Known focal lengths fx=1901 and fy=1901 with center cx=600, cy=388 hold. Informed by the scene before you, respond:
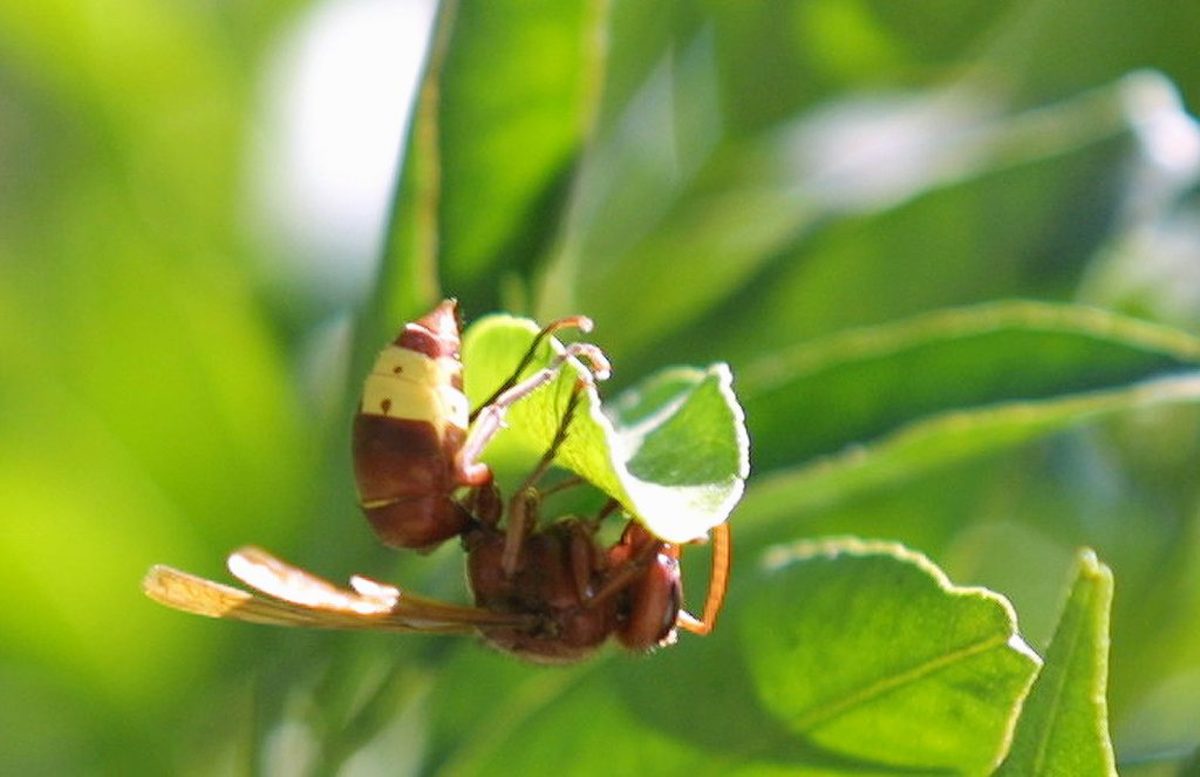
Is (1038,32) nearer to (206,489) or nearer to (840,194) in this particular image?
(840,194)

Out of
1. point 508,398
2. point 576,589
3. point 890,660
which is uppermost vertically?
point 508,398

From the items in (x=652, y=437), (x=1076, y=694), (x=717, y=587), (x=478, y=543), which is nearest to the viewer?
(x=1076, y=694)

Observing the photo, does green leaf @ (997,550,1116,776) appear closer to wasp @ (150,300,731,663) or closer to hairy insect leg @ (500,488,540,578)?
wasp @ (150,300,731,663)

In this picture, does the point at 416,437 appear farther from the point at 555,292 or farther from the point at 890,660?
the point at 890,660

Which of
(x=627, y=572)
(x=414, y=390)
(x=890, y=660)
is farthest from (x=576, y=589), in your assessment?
(x=890, y=660)

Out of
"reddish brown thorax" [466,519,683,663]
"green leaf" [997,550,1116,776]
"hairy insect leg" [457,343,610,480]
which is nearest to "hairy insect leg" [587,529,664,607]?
"reddish brown thorax" [466,519,683,663]
